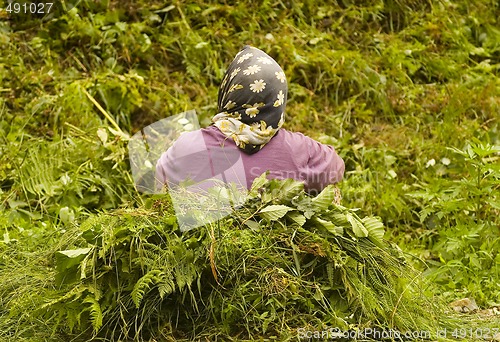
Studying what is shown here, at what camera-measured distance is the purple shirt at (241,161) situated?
3.91 metres

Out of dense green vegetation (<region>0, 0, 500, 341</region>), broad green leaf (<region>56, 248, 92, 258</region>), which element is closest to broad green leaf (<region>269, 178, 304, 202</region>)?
dense green vegetation (<region>0, 0, 500, 341</region>)

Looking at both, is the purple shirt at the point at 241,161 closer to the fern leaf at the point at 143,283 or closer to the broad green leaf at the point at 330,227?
the broad green leaf at the point at 330,227

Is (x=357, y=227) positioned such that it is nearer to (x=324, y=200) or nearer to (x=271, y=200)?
(x=324, y=200)

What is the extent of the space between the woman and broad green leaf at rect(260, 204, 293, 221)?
0.51m

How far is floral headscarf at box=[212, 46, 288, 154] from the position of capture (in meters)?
4.01

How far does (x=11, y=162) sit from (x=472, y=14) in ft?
14.0

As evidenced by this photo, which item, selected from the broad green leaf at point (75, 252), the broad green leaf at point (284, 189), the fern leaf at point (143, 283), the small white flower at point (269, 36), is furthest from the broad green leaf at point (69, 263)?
the small white flower at point (269, 36)

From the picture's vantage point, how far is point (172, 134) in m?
5.77

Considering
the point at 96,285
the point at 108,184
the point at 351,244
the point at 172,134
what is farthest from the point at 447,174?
the point at 96,285

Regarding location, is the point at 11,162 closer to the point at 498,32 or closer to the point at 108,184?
the point at 108,184

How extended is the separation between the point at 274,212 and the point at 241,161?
621 mm

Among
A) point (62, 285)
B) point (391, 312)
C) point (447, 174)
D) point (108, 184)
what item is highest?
point (62, 285)

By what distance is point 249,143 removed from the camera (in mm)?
3971

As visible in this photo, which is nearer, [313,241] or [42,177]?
[313,241]
